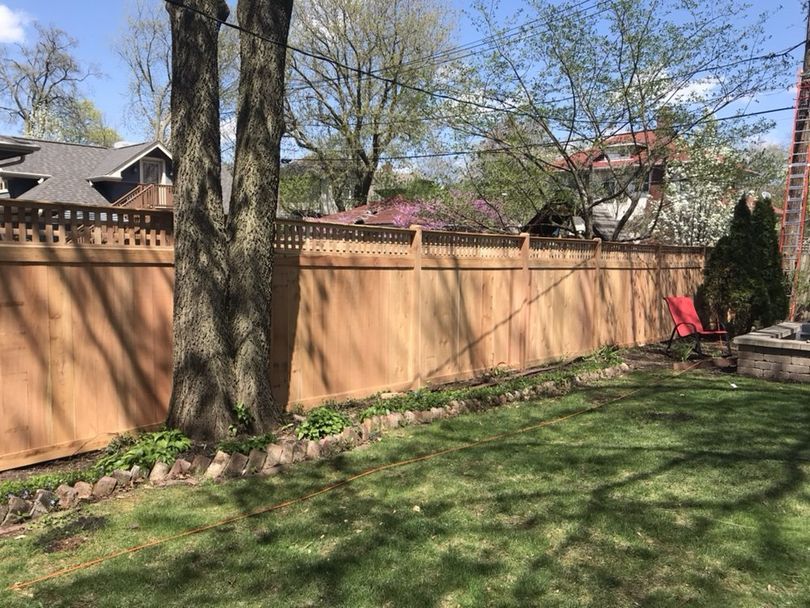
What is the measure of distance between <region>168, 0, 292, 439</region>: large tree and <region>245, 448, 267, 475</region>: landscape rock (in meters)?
0.41

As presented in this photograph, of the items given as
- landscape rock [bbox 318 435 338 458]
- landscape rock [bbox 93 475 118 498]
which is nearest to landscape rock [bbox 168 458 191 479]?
landscape rock [bbox 93 475 118 498]

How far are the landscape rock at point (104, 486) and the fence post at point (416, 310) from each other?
3.58 m

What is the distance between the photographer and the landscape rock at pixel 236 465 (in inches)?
175

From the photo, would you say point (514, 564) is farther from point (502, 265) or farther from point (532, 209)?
point (532, 209)

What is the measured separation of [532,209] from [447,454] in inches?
368

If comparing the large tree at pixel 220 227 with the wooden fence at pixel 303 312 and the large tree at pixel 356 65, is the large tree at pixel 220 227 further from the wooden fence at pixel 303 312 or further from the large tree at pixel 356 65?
the large tree at pixel 356 65

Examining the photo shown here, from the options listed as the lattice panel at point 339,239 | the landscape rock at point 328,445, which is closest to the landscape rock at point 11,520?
the landscape rock at point 328,445

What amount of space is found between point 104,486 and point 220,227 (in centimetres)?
205

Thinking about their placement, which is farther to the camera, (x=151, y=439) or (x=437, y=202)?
(x=437, y=202)

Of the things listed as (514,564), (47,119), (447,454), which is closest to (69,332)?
(447,454)

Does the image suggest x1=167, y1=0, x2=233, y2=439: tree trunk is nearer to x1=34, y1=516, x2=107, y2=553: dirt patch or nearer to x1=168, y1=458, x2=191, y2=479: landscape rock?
x1=168, y1=458, x2=191, y2=479: landscape rock

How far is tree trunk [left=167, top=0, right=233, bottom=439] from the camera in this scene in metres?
4.75

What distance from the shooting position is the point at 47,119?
41.5 meters

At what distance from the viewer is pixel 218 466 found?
174 inches
